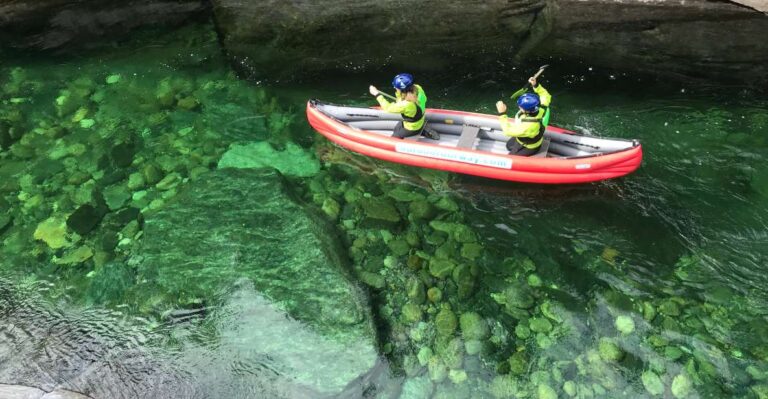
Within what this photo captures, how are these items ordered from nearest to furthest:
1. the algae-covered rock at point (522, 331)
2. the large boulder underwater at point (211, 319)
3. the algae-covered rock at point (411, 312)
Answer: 1. the large boulder underwater at point (211, 319)
2. the algae-covered rock at point (522, 331)
3. the algae-covered rock at point (411, 312)

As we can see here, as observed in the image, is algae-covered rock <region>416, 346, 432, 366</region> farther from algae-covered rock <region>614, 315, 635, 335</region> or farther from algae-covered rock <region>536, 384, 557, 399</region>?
algae-covered rock <region>614, 315, 635, 335</region>

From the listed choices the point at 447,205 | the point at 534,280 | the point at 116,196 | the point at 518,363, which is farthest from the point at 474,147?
the point at 116,196

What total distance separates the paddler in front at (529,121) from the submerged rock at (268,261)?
111 inches

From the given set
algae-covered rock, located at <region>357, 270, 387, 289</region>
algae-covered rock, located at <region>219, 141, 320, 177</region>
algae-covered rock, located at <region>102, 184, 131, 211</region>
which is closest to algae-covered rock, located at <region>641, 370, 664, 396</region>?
algae-covered rock, located at <region>357, 270, 387, 289</region>

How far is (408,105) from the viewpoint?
25.5ft

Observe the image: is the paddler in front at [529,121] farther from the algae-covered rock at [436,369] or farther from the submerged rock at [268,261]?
the algae-covered rock at [436,369]

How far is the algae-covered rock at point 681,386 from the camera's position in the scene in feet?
18.5

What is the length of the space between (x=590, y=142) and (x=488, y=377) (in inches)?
147

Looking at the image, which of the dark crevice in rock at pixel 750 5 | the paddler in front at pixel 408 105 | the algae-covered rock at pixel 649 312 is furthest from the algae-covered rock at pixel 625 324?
the dark crevice in rock at pixel 750 5

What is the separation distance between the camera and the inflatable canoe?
731 centimetres

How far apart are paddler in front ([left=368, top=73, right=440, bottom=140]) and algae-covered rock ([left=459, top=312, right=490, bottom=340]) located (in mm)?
2978

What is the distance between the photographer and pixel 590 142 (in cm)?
764

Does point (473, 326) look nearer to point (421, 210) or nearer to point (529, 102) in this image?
point (421, 210)

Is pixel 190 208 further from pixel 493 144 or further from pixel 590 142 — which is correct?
pixel 590 142
